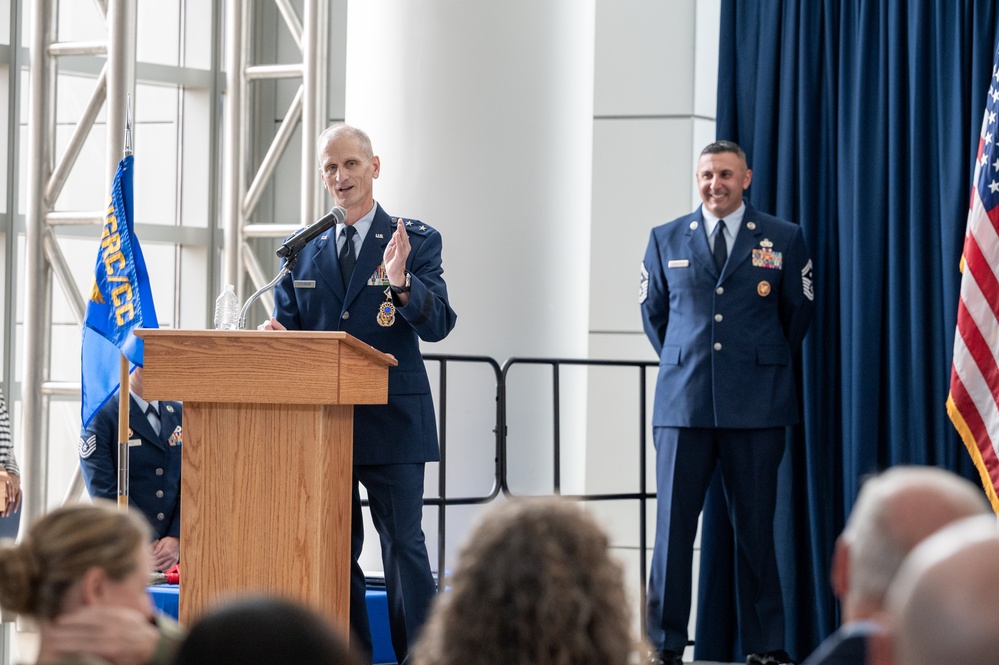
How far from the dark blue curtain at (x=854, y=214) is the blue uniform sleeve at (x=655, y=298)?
1.68 ft

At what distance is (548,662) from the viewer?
1152 millimetres

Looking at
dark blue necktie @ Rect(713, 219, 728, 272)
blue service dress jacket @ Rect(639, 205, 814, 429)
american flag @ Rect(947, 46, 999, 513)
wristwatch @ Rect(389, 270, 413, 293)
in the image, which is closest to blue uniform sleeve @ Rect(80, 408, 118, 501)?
wristwatch @ Rect(389, 270, 413, 293)

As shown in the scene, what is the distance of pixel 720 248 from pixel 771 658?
49.8 inches

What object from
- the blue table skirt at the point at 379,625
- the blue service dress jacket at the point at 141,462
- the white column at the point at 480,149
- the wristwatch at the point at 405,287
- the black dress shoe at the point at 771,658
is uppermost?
the white column at the point at 480,149

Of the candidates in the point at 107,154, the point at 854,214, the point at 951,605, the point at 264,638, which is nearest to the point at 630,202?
the point at 854,214

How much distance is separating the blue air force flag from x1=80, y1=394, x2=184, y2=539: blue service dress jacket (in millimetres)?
166

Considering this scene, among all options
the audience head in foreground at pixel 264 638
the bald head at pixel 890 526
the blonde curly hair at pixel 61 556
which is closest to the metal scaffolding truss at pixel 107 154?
the blonde curly hair at pixel 61 556

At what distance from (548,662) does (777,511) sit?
359 cm

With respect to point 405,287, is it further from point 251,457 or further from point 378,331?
point 251,457

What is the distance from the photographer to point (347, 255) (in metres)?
3.53

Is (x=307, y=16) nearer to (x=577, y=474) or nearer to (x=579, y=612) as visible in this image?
(x=577, y=474)

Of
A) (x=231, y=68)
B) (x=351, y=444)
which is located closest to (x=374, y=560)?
(x=351, y=444)

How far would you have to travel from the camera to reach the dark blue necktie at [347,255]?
3516 mm

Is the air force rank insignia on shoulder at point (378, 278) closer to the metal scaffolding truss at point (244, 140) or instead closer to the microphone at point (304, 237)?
the microphone at point (304, 237)
